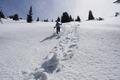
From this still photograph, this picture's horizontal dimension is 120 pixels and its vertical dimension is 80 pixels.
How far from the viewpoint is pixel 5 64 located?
69.3ft

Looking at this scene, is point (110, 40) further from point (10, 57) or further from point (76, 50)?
point (10, 57)

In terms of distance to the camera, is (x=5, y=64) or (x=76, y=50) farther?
(x=76, y=50)

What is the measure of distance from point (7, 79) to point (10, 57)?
5.61 metres

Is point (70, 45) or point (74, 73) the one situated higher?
point (70, 45)

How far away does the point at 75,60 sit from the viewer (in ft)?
66.0

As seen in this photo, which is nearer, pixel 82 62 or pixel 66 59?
pixel 82 62

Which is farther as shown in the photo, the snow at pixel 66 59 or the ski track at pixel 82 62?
the snow at pixel 66 59

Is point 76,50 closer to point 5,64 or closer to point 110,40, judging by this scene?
point 110,40

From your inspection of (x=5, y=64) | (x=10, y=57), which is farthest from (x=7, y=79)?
(x=10, y=57)

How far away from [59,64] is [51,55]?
2749 millimetres

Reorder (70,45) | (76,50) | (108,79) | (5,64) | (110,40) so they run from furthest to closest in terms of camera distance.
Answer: (110,40) → (70,45) → (76,50) → (5,64) → (108,79)

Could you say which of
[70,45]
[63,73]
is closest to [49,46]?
[70,45]

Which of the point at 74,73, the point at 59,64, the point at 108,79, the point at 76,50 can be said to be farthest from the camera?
the point at 76,50

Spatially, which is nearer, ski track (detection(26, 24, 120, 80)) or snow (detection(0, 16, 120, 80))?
ski track (detection(26, 24, 120, 80))
